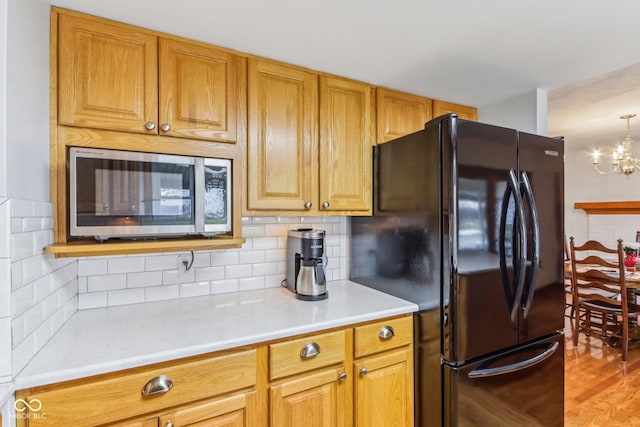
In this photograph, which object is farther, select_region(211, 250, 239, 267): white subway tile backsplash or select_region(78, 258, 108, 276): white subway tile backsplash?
select_region(211, 250, 239, 267): white subway tile backsplash

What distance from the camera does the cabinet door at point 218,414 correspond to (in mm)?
1130

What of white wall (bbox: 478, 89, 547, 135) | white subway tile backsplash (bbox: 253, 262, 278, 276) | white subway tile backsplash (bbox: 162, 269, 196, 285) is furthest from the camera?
white wall (bbox: 478, 89, 547, 135)

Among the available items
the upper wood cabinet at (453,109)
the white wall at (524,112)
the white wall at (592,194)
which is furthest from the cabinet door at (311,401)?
the white wall at (592,194)

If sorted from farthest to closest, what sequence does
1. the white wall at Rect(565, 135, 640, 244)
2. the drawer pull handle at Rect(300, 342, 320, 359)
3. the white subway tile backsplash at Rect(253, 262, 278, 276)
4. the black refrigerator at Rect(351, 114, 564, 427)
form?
the white wall at Rect(565, 135, 640, 244), the white subway tile backsplash at Rect(253, 262, 278, 276), the black refrigerator at Rect(351, 114, 564, 427), the drawer pull handle at Rect(300, 342, 320, 359)

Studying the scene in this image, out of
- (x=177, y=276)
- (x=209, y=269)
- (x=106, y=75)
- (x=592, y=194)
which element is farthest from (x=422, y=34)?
(x=592, y=194)

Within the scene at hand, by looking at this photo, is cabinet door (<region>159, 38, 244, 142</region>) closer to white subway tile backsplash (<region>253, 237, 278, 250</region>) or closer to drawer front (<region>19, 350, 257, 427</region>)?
white subway tile backsplash (<region>253, 237, 278, 250</region>)

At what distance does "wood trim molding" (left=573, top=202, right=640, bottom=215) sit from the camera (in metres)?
4.62

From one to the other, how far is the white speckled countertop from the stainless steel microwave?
0.38m

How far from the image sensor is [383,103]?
2.04 metres

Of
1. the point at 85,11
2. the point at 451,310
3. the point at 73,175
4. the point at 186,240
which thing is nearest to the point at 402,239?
the point at 451,310

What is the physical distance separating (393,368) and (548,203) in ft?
3.89

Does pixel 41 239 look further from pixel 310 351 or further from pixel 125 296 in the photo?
pixel 310 351

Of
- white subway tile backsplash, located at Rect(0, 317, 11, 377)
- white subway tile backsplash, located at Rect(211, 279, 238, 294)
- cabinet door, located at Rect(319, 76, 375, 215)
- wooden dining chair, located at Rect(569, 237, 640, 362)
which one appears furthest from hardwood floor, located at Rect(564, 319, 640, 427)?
white subway tile backsplash, located at Rect(0, 317, 11, 377)

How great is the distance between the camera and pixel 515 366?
1603mm
